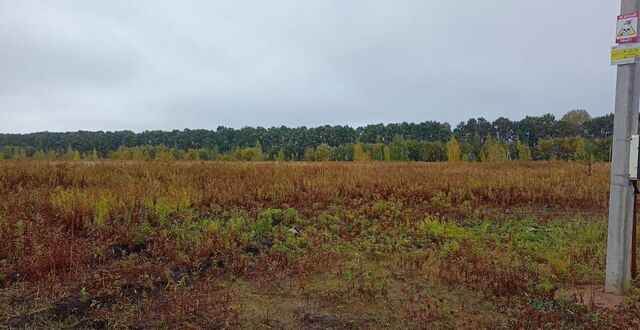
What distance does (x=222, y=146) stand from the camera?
10312 cm

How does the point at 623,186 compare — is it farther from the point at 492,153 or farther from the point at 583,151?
the point at 492,153

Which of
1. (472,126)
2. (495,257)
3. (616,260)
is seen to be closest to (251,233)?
(495,257)

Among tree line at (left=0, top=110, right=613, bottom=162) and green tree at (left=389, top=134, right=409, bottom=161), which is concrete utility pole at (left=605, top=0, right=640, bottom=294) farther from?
green tree at (left=389, top=134, right=409, bottom=161)

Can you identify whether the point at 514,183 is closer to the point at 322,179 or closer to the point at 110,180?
the point at 322,179

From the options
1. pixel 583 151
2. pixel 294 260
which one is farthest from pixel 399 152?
pixel 294 260

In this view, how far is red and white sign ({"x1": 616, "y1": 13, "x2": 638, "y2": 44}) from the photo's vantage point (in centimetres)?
447

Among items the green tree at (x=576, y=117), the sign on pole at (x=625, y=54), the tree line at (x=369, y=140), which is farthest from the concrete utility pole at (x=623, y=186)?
the green tree at (x=576, y=117)

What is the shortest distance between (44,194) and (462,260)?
9497 millimetres

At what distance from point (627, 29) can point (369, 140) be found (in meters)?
109

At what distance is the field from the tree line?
52325 millimetres

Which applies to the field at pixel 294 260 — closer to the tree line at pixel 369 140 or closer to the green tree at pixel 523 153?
the tree line at pixel 369 140

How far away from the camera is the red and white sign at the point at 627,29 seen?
4473 millimetres

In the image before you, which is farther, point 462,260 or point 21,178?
point 21,178

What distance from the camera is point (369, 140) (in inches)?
4432
